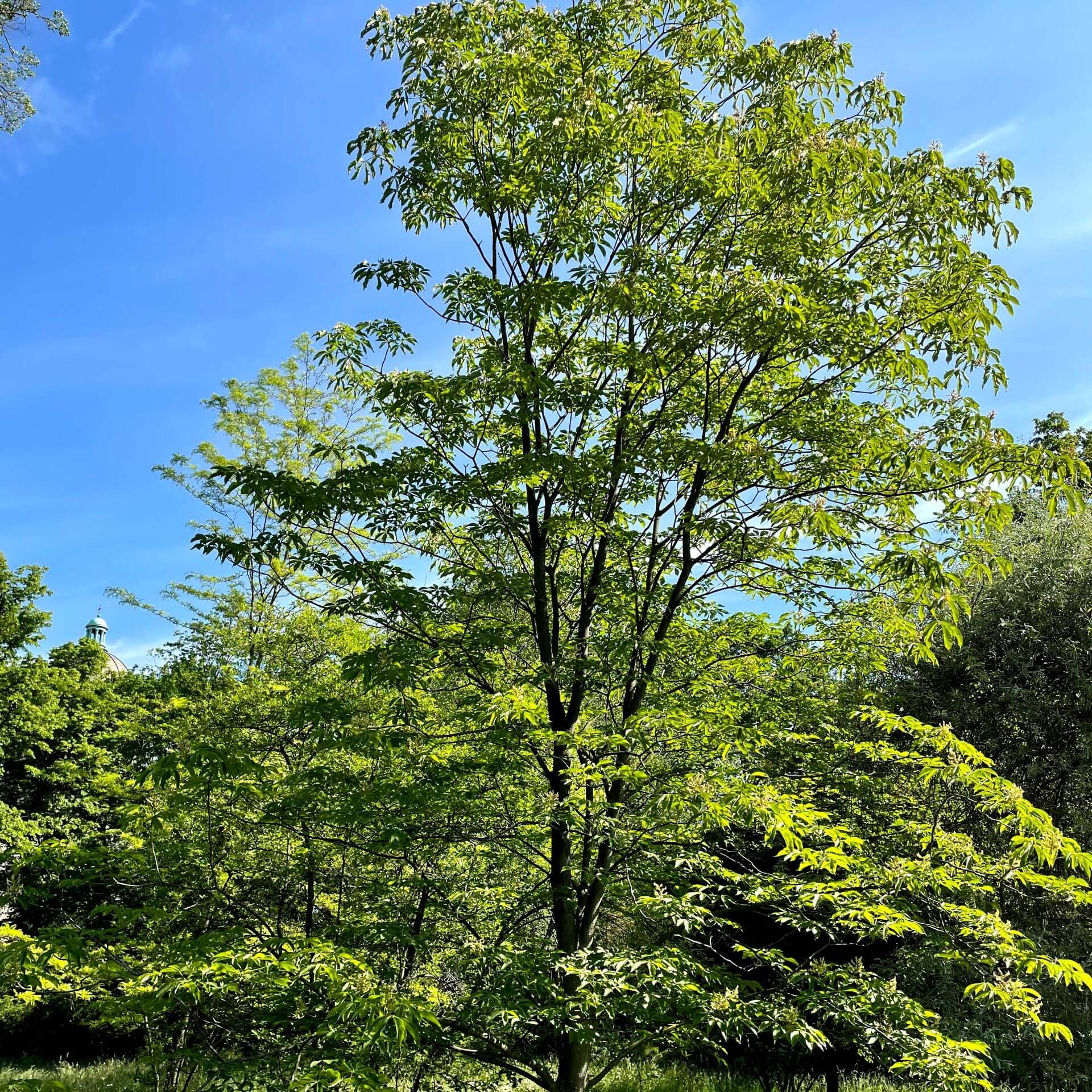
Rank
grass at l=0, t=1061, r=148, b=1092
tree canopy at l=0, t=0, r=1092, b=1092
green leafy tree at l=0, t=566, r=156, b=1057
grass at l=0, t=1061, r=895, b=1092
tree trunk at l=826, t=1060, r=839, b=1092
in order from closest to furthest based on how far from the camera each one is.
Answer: tree canopy at l=0, t=0, r=1092, b=1092 → tree trunk at l=826, t=1060, r=839, b=1092 → grass at l=0, t=1061, r=895, b=1092 → grass at l=0, t=1061, r=148, b=1092 → green leafy tree at l=0, t=566, r=156, b=1057

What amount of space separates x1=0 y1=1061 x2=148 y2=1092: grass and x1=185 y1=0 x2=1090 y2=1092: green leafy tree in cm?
795

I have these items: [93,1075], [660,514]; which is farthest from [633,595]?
[93,1075]

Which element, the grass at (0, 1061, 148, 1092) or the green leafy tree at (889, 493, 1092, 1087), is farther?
the grass at (0, 1061, 148, 1092)

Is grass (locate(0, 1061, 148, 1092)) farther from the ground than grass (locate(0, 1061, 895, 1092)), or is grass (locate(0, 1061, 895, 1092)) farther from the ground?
grass (locate(0, 1061, 895, 1092))

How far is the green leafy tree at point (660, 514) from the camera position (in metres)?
4.04

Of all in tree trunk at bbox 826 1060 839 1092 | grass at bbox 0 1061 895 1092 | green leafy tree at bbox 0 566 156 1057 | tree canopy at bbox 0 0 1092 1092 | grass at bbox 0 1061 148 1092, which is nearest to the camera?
tree canopy at bbox 0 0 1092 1092

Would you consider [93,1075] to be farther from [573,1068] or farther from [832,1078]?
[573,1068]

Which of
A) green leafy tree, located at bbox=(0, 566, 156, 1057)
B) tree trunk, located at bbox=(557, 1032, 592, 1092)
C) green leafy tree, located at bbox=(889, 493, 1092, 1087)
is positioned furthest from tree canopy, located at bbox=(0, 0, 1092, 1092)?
green leafy tree, located at bbox=(0, 566, 156, 1057)

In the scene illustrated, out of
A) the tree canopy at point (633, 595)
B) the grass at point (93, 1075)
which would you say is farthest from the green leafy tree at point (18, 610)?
the tree canopy at point (633, 595)

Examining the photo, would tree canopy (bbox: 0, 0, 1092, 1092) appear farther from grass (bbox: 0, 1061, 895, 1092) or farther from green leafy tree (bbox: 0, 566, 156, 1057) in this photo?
green leafy tree (bbox: 0, 566, 156, 1057)

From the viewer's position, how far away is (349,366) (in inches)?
221

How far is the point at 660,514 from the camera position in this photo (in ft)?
18.0

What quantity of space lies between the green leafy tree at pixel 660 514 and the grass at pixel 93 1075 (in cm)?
795

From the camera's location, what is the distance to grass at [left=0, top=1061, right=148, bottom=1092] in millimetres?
10344
